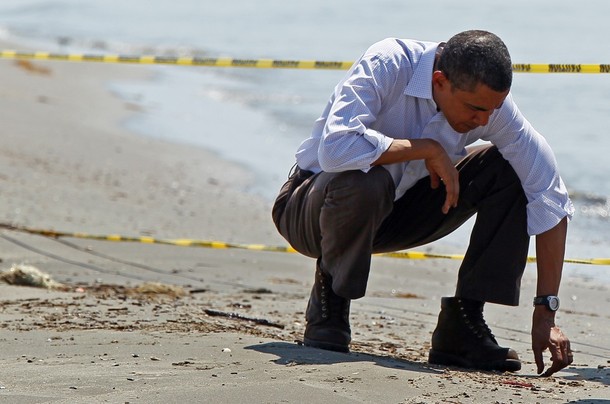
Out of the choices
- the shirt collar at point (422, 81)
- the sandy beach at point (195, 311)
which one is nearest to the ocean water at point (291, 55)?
the sandy beach at point (195, 311)

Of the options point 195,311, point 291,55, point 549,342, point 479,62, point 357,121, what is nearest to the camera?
point 479,62

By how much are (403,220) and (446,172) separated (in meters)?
0.49

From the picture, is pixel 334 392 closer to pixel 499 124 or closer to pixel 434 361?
pixel 434 361

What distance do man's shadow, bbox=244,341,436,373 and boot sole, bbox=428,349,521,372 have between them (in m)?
0.12

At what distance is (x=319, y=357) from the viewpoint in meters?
3.75

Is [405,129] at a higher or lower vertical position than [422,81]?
lower

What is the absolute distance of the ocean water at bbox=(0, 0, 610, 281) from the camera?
10641 mm

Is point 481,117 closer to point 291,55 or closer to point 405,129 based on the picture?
point 405,129

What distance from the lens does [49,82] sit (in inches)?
614

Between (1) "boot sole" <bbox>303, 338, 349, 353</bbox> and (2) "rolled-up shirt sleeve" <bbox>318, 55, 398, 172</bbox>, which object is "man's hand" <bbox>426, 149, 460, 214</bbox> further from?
(1) "boot sole" <bbox>303, 338, 349, 353</bbox>

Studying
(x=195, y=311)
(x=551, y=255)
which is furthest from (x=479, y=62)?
(x=195, y=311)

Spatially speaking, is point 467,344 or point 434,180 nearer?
point 434,180

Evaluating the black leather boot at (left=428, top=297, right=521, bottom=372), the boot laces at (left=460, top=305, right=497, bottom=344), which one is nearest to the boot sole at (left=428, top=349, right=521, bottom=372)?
the black leather boot at (left=428, top=297, right=521, bottom=372)

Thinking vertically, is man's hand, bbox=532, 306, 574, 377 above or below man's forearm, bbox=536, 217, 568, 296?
below
